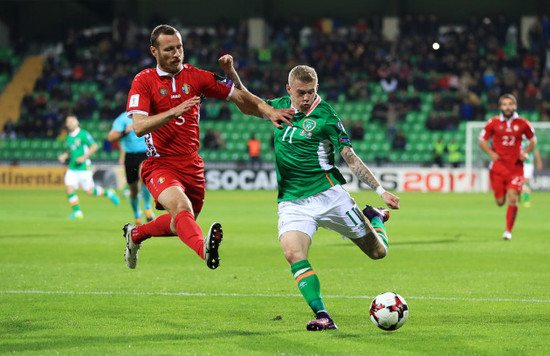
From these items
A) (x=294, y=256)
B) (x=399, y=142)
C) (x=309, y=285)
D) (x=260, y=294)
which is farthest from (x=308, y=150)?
(x=399, y=142)

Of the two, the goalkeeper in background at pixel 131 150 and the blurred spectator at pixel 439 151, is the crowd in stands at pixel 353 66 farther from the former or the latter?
the goalkeeper in background at pixel 131 150

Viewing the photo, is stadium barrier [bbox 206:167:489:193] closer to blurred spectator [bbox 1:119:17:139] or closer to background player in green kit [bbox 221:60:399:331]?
blurred spectator [bbox 1:119:17:139]

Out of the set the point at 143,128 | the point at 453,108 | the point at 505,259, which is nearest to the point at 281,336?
the point at 143,128

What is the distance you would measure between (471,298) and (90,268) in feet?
15.1

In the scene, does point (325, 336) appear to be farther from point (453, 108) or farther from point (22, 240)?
point (453, 108)

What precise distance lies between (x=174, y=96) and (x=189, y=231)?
117cm

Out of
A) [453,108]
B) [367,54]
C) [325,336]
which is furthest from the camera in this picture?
[367,54]

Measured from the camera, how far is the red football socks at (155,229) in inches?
282

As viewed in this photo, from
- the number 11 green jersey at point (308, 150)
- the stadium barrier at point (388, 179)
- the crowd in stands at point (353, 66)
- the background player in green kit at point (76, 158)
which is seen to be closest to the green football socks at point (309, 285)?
the number 11 green jersey at point (308, 150)

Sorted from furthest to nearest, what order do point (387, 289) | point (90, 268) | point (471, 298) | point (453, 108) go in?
point (453, 108) → point (90, 268) → point (387, 289) → point (471, 298)

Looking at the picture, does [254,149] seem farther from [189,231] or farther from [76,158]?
[189,231]

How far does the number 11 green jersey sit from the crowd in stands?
26.1 meters

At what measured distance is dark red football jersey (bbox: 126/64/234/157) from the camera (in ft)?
22.6

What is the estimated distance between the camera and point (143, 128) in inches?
256
